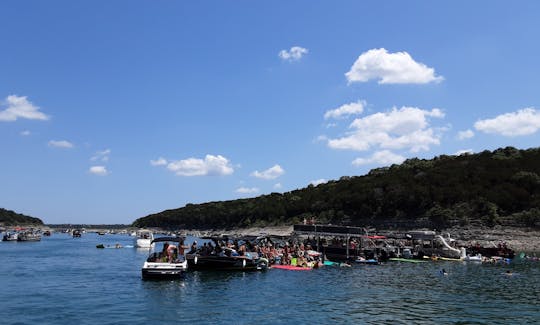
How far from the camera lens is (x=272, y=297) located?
33.1 m

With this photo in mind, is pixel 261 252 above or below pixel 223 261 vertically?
above

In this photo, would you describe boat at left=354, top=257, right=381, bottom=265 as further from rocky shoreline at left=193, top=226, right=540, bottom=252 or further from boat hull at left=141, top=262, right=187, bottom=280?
rocky shoreline at left=193, top=226, right=540, bottom=252

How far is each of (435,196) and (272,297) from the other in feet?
272

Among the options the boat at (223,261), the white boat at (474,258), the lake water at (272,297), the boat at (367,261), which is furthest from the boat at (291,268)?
the white boat at (474,258)

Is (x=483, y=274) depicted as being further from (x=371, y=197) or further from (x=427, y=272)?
(x=371, y=197)

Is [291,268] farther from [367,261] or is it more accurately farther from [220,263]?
[367,261]

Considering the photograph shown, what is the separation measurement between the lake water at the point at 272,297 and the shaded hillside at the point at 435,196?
158 ft

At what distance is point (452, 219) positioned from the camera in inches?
3878

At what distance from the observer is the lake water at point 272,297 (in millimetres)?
26438

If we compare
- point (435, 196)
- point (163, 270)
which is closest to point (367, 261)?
point (163, 270)

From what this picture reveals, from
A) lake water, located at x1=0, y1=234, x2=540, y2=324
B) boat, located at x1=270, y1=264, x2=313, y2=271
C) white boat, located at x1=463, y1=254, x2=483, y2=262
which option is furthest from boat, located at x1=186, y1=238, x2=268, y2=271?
white boat, located at x1=463, y1=254, x2=483, y2=262

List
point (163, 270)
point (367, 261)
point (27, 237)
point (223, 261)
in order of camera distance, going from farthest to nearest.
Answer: point (27, 237), point (367, 261), point (223, 261), point (163, 270)

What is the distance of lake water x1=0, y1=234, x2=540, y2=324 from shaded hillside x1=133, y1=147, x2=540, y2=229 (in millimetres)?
48236

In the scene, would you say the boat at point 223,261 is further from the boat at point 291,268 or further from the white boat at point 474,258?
the white boat at point 474,258
